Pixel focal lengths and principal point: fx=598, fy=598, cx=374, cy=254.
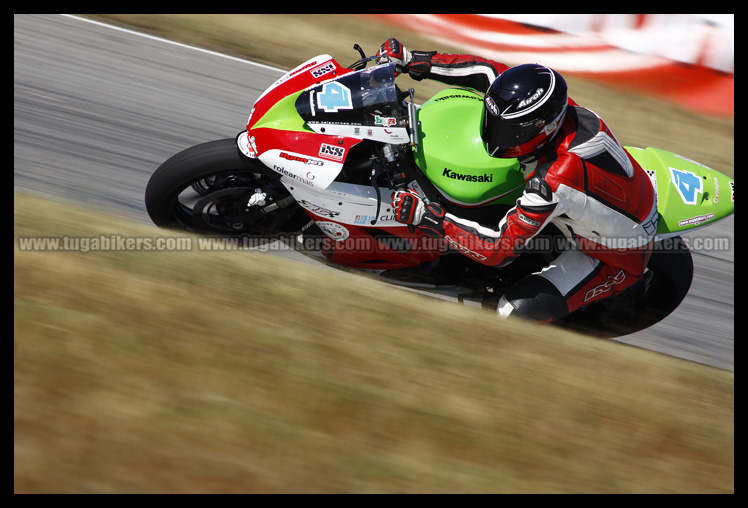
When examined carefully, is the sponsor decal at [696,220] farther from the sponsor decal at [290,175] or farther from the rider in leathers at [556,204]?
the sponsor decal at [290,175]

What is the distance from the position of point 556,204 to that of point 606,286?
3.06 feet

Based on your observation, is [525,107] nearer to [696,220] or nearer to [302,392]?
[696,220]

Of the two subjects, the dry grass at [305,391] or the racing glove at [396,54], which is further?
the racing glove at [396,54]

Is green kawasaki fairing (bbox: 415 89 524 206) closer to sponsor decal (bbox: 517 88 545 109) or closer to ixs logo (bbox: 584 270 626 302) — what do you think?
→ sponsor decal (bbox: 517 88 545 109)

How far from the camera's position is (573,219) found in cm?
343

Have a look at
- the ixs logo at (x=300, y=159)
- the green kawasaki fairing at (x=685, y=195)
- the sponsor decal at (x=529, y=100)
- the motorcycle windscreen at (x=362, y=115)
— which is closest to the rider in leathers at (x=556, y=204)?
the sponsor decal at (x=529, y=100)

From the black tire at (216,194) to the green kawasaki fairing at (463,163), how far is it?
91cm

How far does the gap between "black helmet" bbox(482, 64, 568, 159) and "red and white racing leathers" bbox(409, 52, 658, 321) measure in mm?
208

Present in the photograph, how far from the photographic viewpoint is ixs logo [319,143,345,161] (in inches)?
131

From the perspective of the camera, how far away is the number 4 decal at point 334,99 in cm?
331

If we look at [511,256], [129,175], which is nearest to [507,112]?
[511,256]

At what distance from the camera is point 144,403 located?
7.57 ft

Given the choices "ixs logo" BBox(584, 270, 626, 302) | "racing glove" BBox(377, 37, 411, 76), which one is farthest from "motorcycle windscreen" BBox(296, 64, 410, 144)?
"ixs logo" BBox(584, 270, 626, 302)

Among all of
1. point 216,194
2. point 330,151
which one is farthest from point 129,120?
point 330,151
